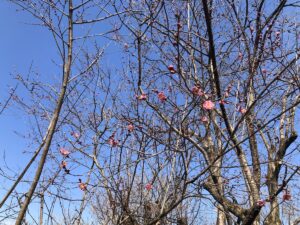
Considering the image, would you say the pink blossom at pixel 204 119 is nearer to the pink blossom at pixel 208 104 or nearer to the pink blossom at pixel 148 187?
the pink blossom at pixel 208 104

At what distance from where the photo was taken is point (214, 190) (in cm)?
502

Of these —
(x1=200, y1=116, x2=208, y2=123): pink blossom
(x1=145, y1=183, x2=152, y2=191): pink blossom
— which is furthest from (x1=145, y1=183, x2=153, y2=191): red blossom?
(x1=200, y1=116, x2=208, y2=123): pink blossom

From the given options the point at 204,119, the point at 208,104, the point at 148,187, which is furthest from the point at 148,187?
the point at 208,104

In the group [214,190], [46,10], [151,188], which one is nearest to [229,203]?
[214,190]

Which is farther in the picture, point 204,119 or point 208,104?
point 204,119

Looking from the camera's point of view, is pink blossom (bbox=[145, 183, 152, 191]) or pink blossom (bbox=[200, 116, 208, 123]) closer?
pink blossom (bbox=[200, 116, 208, 123])

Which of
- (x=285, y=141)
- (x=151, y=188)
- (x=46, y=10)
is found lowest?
(x=151, y=188)

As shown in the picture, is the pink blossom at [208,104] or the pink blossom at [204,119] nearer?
the pink blossom at [208,104]

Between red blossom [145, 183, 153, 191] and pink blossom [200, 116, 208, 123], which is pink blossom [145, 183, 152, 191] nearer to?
red blossom [145, 183, 153, 191]

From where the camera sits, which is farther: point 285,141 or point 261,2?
point 285,141

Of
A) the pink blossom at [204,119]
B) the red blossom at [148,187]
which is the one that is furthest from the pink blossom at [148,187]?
the pink blossom at [204,119]

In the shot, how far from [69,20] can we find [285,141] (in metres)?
4.44

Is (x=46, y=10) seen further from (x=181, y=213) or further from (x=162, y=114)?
(x=181, y=213)

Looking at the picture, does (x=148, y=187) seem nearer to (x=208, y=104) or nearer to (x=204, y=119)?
(x=204, y=119)
